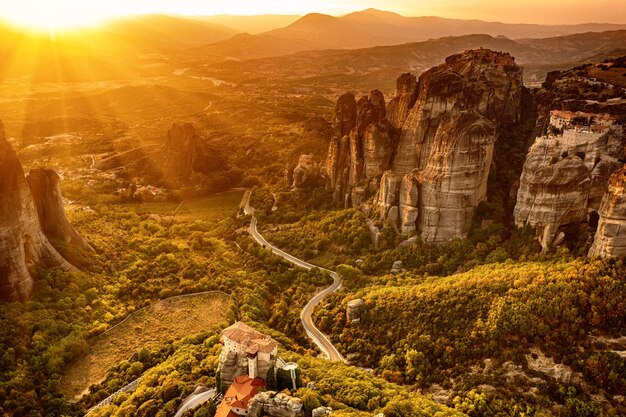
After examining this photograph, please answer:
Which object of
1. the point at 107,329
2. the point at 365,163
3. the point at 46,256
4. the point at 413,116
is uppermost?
the point at 413,116

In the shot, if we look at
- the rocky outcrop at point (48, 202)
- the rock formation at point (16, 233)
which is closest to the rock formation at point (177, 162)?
the rocky outcrop at point (48, 202)

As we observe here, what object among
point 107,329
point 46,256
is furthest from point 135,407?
point 46,256

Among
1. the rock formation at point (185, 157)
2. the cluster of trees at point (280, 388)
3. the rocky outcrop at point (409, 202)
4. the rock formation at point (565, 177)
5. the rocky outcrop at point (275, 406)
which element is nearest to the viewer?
the rocky outcrop at point (275, 406)

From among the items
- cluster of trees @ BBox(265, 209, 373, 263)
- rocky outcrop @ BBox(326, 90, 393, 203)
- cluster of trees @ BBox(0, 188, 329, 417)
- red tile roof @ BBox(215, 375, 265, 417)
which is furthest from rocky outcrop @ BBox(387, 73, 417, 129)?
red tile roof @ BBox(215, 375, 265, 417)

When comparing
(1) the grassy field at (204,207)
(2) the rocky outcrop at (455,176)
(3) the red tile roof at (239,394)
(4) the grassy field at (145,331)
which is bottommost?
(4) the grassy field at (145,331)

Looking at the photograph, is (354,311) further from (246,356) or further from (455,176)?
(455,176)

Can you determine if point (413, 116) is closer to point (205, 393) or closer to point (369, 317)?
point (369, 317)

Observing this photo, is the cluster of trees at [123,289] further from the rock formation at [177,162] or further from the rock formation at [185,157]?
the rock formation at [185,157]
